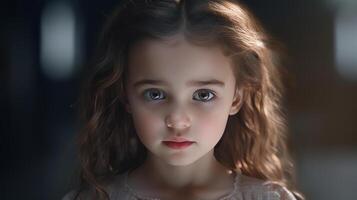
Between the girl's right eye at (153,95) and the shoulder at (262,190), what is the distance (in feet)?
0.75

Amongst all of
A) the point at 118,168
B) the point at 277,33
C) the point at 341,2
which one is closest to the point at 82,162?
the point at 118,168

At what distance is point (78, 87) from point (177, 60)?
22cm

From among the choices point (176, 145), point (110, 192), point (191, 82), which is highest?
point (191, 82)

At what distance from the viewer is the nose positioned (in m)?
1.13

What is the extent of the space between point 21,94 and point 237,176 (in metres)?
0.40

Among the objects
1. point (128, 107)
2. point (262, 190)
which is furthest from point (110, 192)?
point (262, 190)

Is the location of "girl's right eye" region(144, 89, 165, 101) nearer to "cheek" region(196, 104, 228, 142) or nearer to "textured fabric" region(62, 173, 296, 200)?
"cheek" region(196, 104, 228, 142)

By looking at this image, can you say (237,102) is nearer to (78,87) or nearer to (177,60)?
(177,60)

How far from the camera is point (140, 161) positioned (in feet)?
4.31

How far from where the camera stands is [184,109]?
1.14m

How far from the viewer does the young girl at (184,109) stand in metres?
1.14

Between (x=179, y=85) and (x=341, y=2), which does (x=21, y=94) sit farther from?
(x=341, y=2)

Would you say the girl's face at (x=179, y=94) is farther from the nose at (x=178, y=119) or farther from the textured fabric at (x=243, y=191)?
the textured fabric at (x=243, y=191)

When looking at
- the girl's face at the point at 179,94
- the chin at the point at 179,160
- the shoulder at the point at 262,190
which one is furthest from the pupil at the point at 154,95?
the shoulder at the point at 262,190
